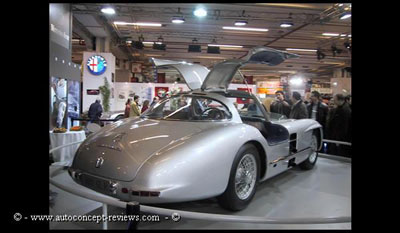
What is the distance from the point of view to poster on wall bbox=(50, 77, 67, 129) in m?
6.47

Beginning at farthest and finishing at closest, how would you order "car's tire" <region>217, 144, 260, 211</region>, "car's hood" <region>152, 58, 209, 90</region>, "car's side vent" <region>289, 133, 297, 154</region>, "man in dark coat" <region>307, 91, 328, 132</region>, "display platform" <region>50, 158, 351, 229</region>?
"man in dark coat" <region>307, 91, 328, 132</region> < "car's hood" <region>152, 58, 209, 90</region> < "car's side vent" <region>289, 133, 297, 154</region> < "car's tire" <region>217, 144, 260, 211</region> < "display platform" <region>50, 158, 351, 229</region>

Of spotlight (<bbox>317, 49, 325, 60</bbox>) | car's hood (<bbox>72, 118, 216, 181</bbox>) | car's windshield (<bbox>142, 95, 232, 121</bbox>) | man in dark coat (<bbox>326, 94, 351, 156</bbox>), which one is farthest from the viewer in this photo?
spotlight (<bbox>317, 49, 325, 60</bbox>)

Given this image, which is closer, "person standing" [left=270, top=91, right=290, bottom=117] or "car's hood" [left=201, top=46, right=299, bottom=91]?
"car's hood" [left=201, top=46, right=299, bottom=91]

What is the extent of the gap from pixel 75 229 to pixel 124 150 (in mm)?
862

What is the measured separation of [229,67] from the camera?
159 inches

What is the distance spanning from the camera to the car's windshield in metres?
3.50

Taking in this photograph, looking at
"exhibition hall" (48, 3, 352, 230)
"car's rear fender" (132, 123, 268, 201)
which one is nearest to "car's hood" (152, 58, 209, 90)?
"exhibition hall" (48, 3, 352, 230)

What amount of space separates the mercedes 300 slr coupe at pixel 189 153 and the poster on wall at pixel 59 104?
12.1 feet

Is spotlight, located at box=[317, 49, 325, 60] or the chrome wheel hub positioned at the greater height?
spotlight, located at box=[317, 49, 325, 60]

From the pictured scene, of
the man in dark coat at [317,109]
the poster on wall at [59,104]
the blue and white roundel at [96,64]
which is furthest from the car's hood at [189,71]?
the blue and white roundel at [96,64]

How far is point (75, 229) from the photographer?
2613 millimetres

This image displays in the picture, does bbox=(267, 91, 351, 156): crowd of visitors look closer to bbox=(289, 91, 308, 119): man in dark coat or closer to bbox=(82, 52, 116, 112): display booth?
bbox=(289, 91, 308, 119): man in dark coat

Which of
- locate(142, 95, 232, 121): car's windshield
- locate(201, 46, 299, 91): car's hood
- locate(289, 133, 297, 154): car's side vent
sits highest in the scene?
locate(201, 46, 299, 91): car's hood
